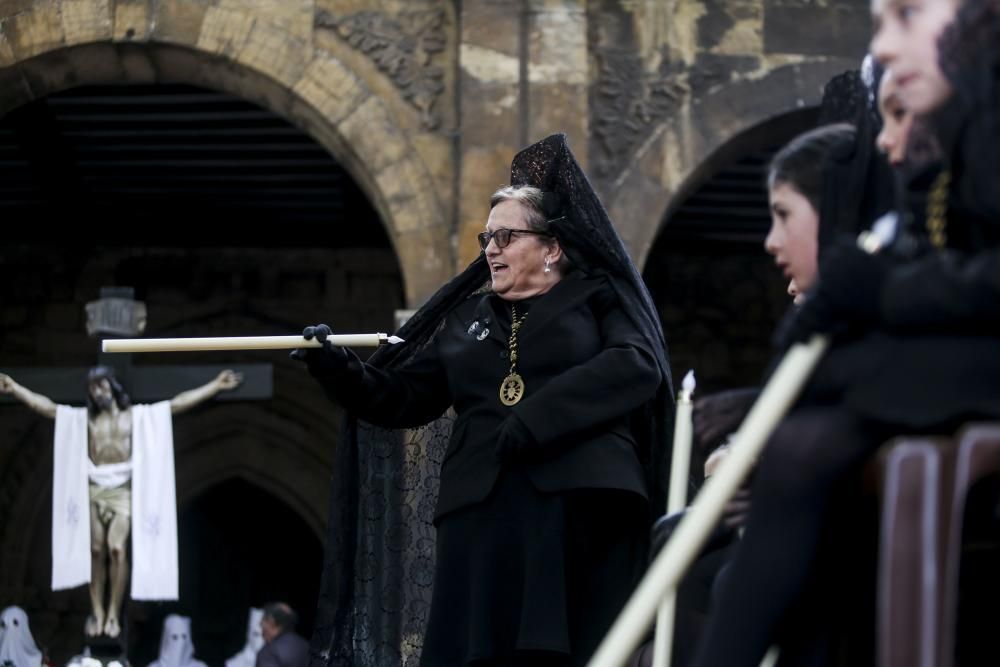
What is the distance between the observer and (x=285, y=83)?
10992 mm

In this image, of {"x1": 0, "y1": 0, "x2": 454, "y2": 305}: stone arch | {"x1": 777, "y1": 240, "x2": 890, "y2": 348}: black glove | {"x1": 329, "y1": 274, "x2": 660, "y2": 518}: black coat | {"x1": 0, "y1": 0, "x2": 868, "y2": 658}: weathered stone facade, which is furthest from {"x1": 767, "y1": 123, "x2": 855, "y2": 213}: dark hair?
{"x1": 0, "y1": 0, "x2": 454, "y2": 305}: stone arch

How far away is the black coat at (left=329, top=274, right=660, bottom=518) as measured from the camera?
4.90m

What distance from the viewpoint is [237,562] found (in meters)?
18.5

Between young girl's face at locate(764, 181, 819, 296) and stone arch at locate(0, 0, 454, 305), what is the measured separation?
7189 mm

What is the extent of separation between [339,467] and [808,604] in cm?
273

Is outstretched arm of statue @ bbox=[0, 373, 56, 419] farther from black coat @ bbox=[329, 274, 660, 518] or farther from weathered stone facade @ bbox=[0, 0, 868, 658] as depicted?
black coat @ bbox=[329, 274, 660, 518]

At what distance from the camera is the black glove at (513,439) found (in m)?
4.84

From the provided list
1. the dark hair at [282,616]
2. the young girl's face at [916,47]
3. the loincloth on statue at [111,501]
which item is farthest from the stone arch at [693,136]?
the young girl's face at [916,47]

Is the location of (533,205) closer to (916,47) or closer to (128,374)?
(916,47)

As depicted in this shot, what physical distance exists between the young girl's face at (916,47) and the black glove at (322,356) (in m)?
2.18

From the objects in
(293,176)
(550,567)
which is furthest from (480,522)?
(293,176)

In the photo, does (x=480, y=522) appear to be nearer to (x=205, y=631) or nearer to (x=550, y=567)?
(x=550, y=567)

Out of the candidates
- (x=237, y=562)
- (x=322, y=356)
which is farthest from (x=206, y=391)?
(x=237, y=562)

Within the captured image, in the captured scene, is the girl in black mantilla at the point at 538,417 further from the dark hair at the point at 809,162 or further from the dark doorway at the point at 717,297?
the dark doorway at the point at 717,297
